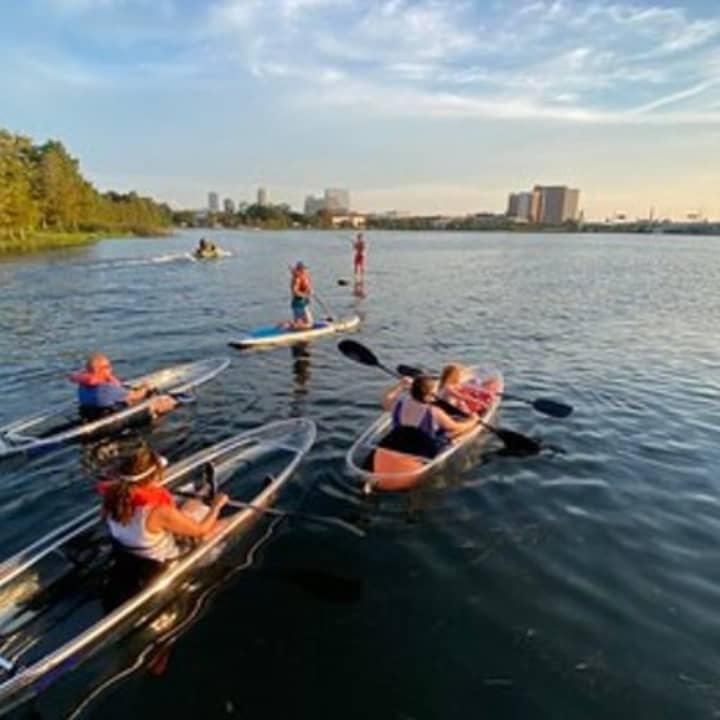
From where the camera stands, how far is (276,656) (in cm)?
684

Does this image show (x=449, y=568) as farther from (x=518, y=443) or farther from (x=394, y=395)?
(x=394, y=395)

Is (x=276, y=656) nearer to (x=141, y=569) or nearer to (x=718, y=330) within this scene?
(x=141, y=569)

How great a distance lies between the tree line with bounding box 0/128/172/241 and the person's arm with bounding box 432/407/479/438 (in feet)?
208

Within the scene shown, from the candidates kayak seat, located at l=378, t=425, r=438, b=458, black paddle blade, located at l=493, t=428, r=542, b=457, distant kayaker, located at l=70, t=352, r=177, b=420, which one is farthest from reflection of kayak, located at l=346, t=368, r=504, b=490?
distant kayaker, located at l=70, t=352, r=177, b=420

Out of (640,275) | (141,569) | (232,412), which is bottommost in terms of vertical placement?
(640,275)

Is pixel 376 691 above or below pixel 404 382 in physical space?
below

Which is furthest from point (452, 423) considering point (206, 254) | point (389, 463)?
point (206, 254)

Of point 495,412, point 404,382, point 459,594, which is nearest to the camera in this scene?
point 459,594

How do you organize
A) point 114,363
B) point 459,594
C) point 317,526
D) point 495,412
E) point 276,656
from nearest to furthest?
point 276,656 → point 459,594 → point 317,526 → point 495,412 → point 114,363

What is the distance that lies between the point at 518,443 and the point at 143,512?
714cm

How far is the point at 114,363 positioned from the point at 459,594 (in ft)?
48.6

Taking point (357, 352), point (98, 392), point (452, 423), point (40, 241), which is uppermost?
point (357, 352)

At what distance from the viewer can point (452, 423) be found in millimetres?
10891

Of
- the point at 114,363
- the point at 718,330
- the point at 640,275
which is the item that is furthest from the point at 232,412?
the point at 640,275
